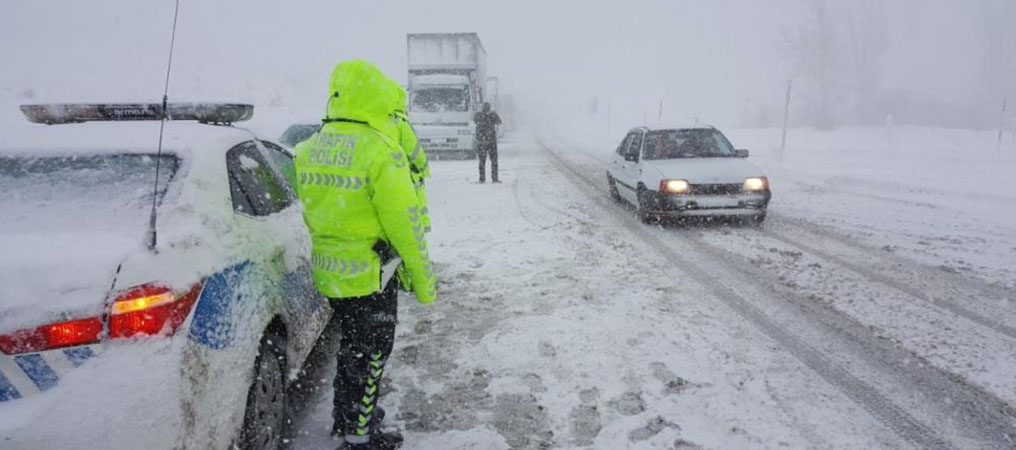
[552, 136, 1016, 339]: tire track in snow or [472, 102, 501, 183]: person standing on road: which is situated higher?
[472, 102, 501, 183]: person standing on road

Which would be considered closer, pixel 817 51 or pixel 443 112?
pixel 443 112

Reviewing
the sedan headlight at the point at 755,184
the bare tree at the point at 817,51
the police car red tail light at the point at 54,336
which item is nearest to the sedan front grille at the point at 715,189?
the sedan headlight at the point at 755,184

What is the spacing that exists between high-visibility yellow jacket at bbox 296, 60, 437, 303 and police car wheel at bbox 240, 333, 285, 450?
0.38 metres

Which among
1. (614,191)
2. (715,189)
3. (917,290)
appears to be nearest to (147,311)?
(917,290)

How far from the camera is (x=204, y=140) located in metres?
2.93

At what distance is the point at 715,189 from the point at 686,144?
160 centimetres

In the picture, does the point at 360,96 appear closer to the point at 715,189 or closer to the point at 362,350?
the point at 362,350

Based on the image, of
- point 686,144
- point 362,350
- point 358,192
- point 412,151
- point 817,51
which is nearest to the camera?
point 358,192

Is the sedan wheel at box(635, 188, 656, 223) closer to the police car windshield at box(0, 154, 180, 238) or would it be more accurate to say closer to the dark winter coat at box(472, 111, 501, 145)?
the dark winter coat at box(472, 111, 501, 145)

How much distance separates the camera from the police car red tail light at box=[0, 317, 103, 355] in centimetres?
189

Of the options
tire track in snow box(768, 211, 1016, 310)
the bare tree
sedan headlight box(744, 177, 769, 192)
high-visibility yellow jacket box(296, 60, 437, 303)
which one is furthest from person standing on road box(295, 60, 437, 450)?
the bare tree

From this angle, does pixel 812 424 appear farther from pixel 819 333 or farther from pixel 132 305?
pixel 132 305

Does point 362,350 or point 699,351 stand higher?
point 362,350

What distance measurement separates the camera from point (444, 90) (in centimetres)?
2131
